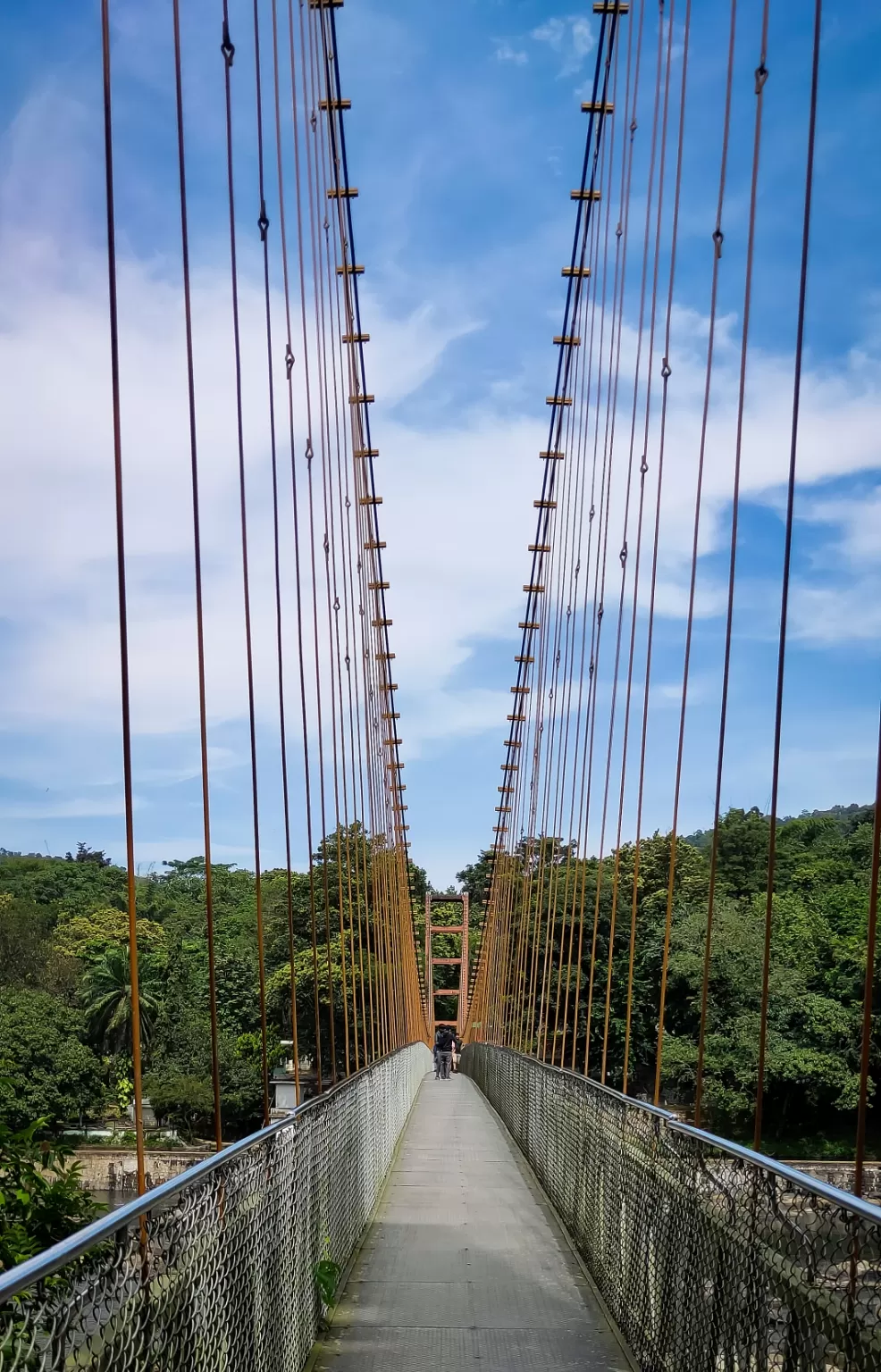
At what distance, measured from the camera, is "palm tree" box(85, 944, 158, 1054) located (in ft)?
124

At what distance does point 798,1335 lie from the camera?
2.01 metres

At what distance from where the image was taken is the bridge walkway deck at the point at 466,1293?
3.26 metres

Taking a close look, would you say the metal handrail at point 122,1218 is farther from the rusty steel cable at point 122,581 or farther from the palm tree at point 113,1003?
the palm tree at point 113,1003

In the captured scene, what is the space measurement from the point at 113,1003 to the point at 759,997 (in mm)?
19225

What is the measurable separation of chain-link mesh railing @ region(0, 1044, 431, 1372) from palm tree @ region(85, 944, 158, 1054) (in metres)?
35.2

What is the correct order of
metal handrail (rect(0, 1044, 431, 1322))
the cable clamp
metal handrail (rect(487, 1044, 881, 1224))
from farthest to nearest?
the cable clamp < metal handrail (rect(487, 1044, 881, 1224)) < metal handrail (rect(0, 1044, 431, 1322))

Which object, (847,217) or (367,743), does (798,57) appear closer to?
(847,217)

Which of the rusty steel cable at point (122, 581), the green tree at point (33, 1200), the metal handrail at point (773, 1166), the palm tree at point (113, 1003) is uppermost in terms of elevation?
the rusty steel cable at point (122, 581)

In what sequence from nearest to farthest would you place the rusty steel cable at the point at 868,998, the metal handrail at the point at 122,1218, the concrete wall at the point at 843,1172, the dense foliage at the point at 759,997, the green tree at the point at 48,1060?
the metal handrail at the point at 122,1218
the rusty steel cable at the point at 868,998
the concrete wall at the point at 843,1172
the dense foliage at the point at 759,997
the green tree at the point at 48,1060

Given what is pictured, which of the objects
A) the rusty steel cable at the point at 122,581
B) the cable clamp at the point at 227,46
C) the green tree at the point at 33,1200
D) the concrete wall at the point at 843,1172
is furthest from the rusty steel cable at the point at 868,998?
the concrete wall at the point at 843,1172

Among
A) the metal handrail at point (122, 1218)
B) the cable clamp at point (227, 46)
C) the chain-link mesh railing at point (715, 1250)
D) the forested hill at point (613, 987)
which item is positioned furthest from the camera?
the forested hill at point (613, 987)

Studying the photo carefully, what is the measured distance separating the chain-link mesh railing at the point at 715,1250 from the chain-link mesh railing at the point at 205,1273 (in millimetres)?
849

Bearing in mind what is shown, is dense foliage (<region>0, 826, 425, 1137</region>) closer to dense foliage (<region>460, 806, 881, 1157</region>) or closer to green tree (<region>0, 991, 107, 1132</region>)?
green tree (<region>0, 991, 107, 1132</region>)

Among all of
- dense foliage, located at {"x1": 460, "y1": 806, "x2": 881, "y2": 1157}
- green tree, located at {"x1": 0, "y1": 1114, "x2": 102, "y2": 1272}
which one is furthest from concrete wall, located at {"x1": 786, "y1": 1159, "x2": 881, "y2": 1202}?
green tree, located at {"x1": 0, "y1": 1114, "x2": 102, "y2": 1272}
